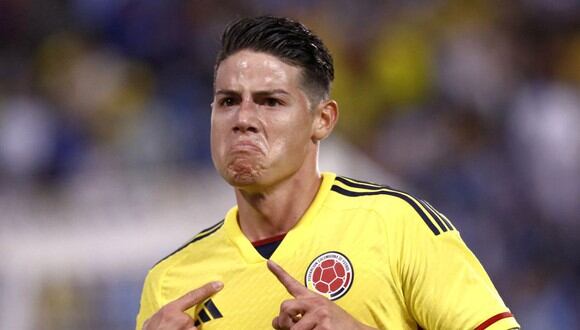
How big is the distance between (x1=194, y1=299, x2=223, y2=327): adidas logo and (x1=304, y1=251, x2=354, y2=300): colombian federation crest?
30 centimetres

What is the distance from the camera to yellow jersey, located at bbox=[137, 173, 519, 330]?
2941 mm

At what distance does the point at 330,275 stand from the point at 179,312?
0.46 meters

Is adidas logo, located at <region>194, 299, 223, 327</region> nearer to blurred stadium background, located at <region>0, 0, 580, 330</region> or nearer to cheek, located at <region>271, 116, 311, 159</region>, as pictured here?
cheek, located at <region>271, 116, 311, 159</region>

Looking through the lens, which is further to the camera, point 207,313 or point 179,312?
point 207,313

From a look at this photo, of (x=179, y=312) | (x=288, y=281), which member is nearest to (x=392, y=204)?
(x=288, y=281)

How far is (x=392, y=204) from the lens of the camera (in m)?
3.18

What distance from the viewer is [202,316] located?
10.6 feet

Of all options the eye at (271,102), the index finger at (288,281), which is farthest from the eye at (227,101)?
the index finger at (288,281)

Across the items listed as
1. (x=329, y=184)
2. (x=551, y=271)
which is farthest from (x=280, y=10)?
(x=329, y=184)

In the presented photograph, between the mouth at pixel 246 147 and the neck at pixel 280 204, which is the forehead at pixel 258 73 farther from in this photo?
the neck at pixel 280 204

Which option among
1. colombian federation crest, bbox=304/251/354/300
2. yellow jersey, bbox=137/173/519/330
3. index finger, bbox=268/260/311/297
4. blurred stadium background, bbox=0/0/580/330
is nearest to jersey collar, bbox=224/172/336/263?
yellow jersey, bbox=137/173/519/330

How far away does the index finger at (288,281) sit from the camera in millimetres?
2881

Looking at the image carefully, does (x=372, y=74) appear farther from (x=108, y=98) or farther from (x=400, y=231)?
(x=400, y=231)

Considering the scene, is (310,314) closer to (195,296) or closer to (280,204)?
(195,296)
